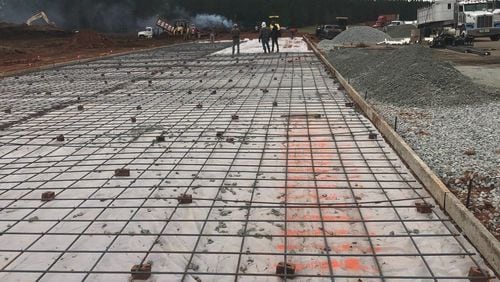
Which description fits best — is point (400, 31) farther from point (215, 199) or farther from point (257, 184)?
point (215, 199)

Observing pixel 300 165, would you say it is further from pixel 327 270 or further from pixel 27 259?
pixel 27 259

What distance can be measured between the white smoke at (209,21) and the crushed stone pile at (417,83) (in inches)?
1412

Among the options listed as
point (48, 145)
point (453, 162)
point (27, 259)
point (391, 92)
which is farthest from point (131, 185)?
point (391, 92)

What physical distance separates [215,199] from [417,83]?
4297 millimetres

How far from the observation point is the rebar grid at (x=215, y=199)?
221 centimetres

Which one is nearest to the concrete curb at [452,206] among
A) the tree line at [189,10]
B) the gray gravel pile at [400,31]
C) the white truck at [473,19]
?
the white truck at [473,19]

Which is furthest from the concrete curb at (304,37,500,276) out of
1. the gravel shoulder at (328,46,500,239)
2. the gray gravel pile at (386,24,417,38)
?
the gray gravel pile at (386,24,417,38)

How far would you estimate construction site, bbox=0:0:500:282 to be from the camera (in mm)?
2217

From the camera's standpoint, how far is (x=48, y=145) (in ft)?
14.2

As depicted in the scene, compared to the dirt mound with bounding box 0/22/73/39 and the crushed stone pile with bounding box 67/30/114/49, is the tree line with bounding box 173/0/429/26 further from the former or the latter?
the crushed stone pile with bounding box 67/30/114/49

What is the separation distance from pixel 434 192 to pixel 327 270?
109 centimetres

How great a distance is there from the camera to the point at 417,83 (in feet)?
20.6

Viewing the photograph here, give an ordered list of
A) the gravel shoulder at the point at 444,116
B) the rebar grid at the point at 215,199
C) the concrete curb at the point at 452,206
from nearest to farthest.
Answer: the concrete curb at the point at 452,206, the rebar grid at the point at 215,199, the gravel shoulder at the point at 444,116

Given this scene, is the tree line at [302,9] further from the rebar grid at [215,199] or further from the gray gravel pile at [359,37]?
the rebar grid at [215,199]
